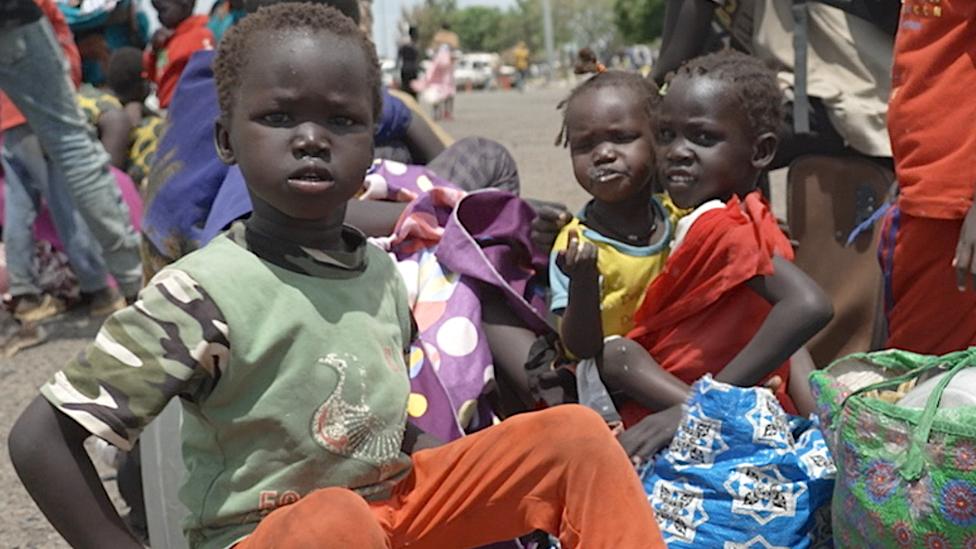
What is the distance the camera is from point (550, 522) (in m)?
2.04

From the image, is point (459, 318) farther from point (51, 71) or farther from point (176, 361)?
point (51, 71)

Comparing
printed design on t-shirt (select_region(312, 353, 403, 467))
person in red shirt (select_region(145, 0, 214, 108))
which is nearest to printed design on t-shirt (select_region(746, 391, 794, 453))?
printed design on t-shirt (select_region(312, 353, 403, 467))

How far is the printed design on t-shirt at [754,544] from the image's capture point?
2.47 m

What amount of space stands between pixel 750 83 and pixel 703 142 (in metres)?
0.17

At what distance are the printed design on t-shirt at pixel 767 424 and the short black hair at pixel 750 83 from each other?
63cm

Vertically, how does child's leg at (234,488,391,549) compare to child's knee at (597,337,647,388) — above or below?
above

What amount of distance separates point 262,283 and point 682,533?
106 centimetres

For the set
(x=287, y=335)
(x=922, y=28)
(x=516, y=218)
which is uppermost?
(x=922, y=28)

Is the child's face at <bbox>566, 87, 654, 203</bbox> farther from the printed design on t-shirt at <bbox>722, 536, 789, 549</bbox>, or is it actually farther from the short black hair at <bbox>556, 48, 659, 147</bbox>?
the printed design on t-shirt at <bbox>722, 536, 789, 549</bbox>

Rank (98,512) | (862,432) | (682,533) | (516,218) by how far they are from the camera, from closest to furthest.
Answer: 1. (98,512)
2. (862,432)
3. (682,533)
4. (516,218)

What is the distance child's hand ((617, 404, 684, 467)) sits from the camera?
2582 millimetres

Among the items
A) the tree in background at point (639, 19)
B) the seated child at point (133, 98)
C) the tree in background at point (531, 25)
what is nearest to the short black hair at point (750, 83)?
the seated child at point (133, 98)

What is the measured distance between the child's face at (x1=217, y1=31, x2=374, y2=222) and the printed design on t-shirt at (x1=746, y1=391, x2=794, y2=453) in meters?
0.94

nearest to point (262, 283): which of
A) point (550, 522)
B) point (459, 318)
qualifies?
point (550, 522)
